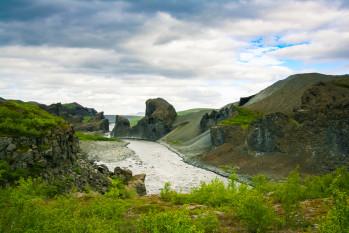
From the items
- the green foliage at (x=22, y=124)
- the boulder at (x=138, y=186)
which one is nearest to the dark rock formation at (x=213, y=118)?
the boulder at (x=138, y=186)

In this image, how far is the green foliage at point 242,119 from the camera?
11269 cm

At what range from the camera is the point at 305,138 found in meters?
77.1

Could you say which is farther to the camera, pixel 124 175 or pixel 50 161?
pixel 124 175

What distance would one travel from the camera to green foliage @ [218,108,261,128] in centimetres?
11269

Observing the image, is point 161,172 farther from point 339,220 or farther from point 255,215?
point 339,220

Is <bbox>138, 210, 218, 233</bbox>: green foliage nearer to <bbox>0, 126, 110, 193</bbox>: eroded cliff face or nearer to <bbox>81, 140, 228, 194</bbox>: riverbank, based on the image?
<bbox>0, 126, 110, 193</bbox>: eroded cliff face

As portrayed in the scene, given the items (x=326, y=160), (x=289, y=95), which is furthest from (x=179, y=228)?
(x=289, y=95)

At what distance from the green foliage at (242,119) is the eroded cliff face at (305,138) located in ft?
48.9

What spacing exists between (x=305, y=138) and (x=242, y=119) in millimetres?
43713

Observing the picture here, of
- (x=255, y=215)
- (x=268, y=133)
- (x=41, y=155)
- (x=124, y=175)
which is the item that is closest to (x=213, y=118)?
(x=268, y=133)

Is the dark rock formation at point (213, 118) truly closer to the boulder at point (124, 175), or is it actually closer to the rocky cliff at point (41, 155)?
the boulder at point (124, 175)

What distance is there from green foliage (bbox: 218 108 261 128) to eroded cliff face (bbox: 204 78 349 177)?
14899 mm

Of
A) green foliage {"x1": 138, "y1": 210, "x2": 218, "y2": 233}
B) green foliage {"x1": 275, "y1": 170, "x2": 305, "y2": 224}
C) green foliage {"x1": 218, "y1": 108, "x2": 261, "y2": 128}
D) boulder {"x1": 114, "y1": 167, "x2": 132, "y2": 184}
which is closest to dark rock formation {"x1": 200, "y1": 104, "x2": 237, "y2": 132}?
green foliage {"x1": 218, "y1": 108, "x2": 261, "y2": 128}

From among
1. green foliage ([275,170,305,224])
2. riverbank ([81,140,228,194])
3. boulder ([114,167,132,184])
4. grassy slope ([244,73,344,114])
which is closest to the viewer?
green foliage ([275,170,305,224])
